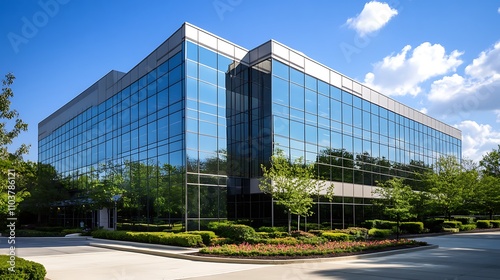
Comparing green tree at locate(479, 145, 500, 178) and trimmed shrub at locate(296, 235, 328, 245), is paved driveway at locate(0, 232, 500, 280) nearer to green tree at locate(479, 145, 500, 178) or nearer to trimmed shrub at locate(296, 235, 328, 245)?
trimmed shrub at locate(296, 235, 328, 245)

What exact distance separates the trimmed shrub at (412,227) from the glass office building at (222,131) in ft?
15.8

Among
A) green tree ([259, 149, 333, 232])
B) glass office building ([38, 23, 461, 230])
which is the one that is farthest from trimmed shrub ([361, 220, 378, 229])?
green tree ([259, 149, 333, 232])

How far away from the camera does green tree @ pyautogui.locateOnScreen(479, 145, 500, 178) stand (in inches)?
2370

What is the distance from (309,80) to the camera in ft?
117

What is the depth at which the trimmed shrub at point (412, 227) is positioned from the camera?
35.8 meters

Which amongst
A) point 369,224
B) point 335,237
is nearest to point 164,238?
point 335,237

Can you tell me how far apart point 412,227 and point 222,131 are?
62.1ft

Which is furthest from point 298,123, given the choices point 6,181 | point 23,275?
point 23,275

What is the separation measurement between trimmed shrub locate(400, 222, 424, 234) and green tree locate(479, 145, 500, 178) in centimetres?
3144

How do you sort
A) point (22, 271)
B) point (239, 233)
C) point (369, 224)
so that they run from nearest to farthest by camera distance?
1. point (22, 271)
2. point (239, 233)
3. point (369, 224)

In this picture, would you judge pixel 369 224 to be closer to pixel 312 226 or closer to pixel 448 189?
pixel 312 226

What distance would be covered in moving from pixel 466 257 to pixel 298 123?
1752cm

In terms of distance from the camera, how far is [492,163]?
60.9 m

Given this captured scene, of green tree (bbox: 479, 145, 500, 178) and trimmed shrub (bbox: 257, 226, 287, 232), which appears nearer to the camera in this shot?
trimmed shrub (bbox: 257, 226, 287, 232)
